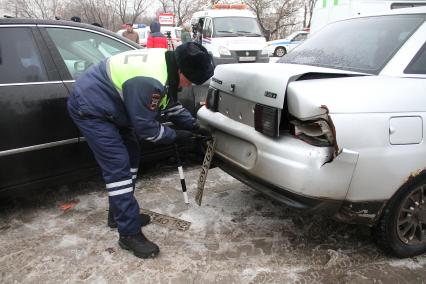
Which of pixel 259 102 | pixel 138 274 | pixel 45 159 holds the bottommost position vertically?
pixel 138 274

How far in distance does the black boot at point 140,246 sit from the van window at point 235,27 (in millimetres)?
10334

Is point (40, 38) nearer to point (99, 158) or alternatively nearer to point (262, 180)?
point (99, 158)

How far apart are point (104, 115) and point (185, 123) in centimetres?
78

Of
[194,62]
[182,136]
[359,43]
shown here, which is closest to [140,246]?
[182,136]

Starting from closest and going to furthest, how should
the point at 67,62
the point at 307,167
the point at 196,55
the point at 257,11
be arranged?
the point at 307,167 < the point at 196,55 < the point at 67,62 < the point at 257,11

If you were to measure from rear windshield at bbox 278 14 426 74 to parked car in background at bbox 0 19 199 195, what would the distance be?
1798mm

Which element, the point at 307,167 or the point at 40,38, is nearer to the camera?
the point at 307,167

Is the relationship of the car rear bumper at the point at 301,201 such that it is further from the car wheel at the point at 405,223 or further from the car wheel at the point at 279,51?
the car wheel at the point at 279,51

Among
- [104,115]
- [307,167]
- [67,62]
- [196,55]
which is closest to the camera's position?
[307,167]

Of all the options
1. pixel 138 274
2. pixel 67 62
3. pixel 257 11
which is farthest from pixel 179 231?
pixel 257 11

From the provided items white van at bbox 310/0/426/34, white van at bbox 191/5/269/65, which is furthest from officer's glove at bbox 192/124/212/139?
white van at bbox 191/5/269/65

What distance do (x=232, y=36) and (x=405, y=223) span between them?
34.2ft

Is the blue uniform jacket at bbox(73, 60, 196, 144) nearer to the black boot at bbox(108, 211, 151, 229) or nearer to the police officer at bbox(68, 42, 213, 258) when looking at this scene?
the police officer at bbox(68, 42, 213, 258)

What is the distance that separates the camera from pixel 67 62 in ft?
11.1
